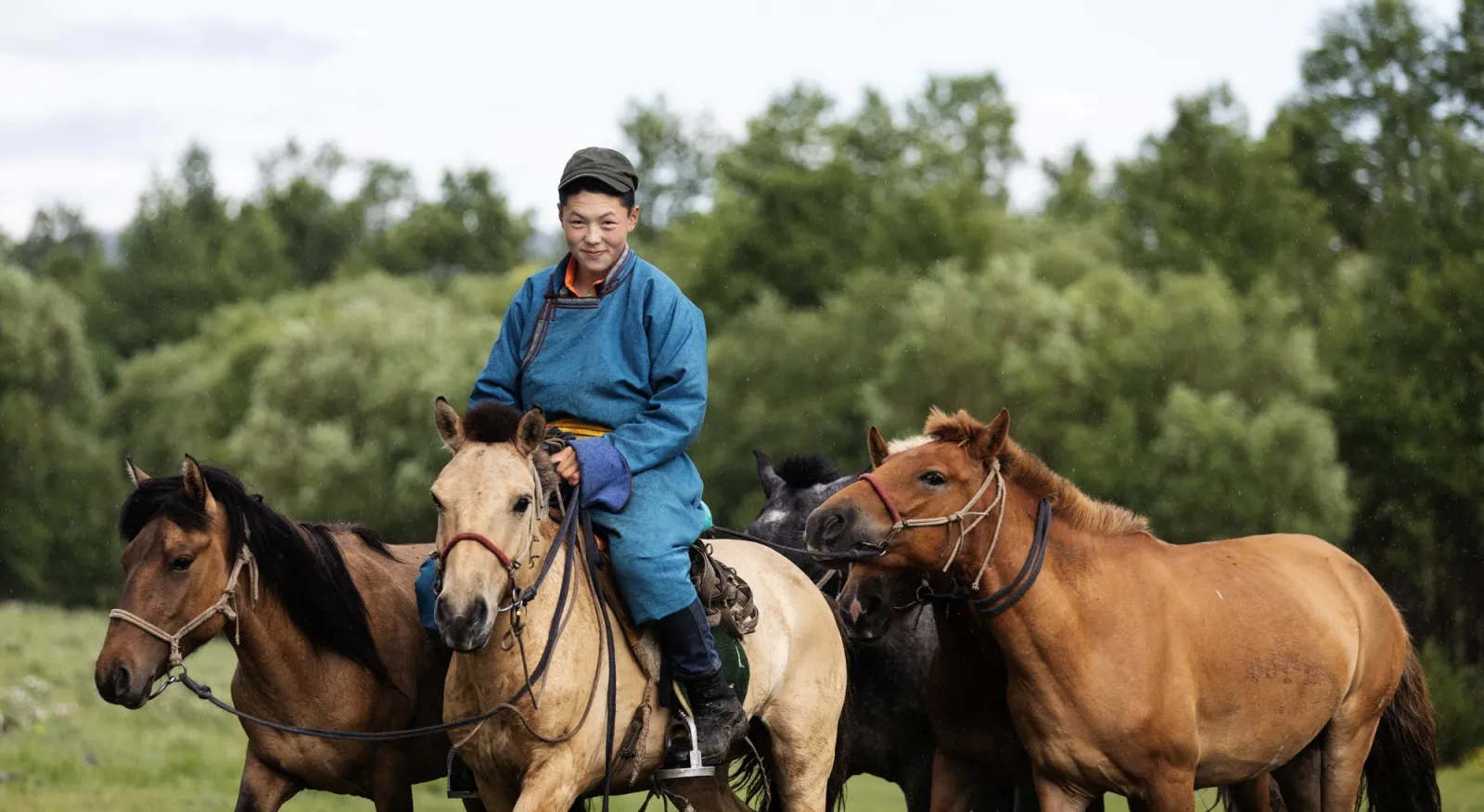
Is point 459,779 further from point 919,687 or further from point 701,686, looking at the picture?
point 919,687

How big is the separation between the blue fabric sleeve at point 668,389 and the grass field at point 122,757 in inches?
316

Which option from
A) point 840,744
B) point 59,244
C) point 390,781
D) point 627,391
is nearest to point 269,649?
point 390,781

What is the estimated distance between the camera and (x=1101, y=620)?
23.5 ft

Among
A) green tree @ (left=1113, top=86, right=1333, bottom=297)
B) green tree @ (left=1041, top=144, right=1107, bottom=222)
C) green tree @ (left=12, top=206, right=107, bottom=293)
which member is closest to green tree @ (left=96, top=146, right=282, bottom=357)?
green tree @ (left=12, top=206, right=107, bottom=293)

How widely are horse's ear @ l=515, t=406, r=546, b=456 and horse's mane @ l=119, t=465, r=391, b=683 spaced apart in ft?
6.17

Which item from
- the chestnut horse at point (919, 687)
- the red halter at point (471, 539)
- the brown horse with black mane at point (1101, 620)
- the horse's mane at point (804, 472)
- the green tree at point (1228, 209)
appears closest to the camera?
the red halter at point (471, 539)

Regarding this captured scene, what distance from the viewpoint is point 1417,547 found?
3500 cm

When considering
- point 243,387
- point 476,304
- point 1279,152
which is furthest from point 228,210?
point 1279,152

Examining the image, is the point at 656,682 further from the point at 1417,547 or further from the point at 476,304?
the point at 476,304

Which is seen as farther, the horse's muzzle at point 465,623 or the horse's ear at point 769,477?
the horse's ear at point 769,477

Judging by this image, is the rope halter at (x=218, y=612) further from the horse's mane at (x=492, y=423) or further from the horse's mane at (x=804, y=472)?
the horse's mane at (x=804, y=472)

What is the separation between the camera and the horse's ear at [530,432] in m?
5.58

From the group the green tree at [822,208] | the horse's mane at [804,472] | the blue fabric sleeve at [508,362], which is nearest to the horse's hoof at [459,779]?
the blue fabric sleeve at [508,362]

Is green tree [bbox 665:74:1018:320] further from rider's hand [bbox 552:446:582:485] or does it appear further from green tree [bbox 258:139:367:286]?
rider's hand [bbox 552:446:582:485]
